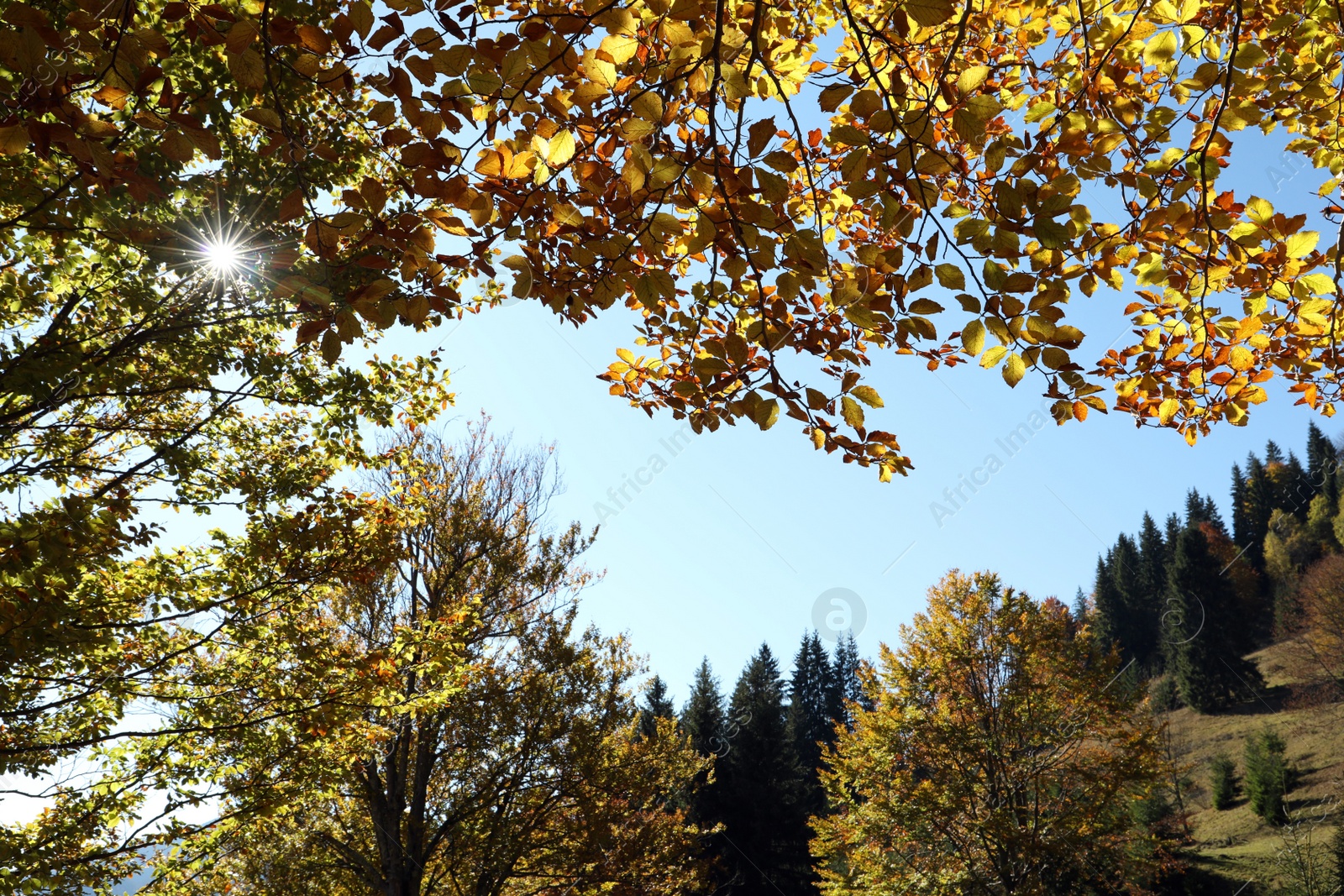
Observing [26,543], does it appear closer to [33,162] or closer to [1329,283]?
[33,162]

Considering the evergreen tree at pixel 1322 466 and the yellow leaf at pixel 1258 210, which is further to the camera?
the evergreen tree at pixel 1322 466

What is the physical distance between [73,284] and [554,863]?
8.26 metres

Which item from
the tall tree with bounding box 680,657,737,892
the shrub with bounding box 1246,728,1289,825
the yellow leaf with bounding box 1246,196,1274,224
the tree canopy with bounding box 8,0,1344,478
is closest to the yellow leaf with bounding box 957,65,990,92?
the tree canopy with bounding box 8,0,1344,478

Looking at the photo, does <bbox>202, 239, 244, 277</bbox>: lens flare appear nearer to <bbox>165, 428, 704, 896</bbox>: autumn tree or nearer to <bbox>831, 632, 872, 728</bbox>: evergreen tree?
<bbox>165, 428, 704, 896</bbox>: autumn tree

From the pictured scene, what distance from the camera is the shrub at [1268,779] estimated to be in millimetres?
24703

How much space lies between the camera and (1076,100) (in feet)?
8.41

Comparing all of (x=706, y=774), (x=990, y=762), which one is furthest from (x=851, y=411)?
(x=706, y=774)

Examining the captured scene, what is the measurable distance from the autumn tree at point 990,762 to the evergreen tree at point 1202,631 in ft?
106

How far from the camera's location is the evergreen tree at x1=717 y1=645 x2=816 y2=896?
2353 centimetres

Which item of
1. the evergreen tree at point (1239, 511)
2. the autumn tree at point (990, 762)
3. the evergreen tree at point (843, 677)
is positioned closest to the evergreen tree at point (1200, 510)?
the evergreen tree at point (1239, 511)

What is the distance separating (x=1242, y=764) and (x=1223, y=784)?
21.6 ft

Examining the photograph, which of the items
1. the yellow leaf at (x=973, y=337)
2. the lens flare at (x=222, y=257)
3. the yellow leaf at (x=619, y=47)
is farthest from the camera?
the lens flare at (x=222, y=257)

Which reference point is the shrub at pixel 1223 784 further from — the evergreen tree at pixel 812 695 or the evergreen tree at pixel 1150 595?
the evergreen tree at pixel 1150 595

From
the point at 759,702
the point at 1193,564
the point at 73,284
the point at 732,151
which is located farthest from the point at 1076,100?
the point at 1193,564
